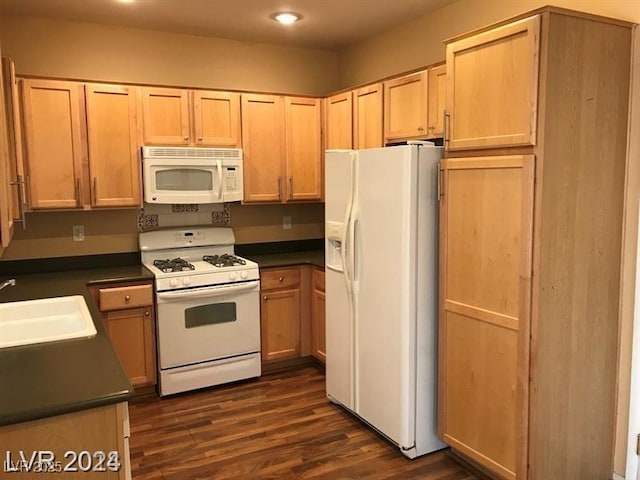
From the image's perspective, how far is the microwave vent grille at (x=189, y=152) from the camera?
151 inches

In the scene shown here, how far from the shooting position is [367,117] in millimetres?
3928

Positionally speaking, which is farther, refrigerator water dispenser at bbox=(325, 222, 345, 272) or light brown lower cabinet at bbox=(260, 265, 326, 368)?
light brown lower cabinet at bbox=(260, 265, 326, 368)

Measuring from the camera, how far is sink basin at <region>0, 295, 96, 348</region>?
8.20 feet

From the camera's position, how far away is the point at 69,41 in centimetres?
383

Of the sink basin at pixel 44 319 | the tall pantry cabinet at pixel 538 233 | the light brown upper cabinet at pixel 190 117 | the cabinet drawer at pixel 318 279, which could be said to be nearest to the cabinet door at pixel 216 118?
the light brown upper cabinet at pixel 190 117

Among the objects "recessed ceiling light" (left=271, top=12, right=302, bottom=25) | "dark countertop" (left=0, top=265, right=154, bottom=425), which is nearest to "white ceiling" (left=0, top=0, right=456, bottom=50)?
"recessed ceiling light" (left=271, top=12, right=302, bottom=25)

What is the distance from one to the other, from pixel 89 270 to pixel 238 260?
108 centimetres

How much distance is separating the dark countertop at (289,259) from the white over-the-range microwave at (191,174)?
545 mm

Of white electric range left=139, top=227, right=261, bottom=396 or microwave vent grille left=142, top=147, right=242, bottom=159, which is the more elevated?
microwave vent grille left=142, top=147, right=242, bottom=159

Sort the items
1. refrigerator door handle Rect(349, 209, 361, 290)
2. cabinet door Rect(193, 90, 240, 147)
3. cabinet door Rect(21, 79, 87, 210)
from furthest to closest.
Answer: cabinet door Rect(193, 90, 240, 147)
cabinet door Rect(21, 79, 87, 210)
refrigerator door handle Rect(349, 209, 361, 290)

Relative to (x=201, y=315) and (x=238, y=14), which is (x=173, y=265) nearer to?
(x=201, y=315)

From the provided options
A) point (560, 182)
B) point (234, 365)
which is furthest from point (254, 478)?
point (560, 182)

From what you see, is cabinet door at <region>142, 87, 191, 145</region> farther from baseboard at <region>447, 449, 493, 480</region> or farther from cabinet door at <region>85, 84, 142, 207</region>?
baseboard at <region>447, 449, 493, 480</region>

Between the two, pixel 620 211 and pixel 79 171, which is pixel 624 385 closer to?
pixel 620 211
